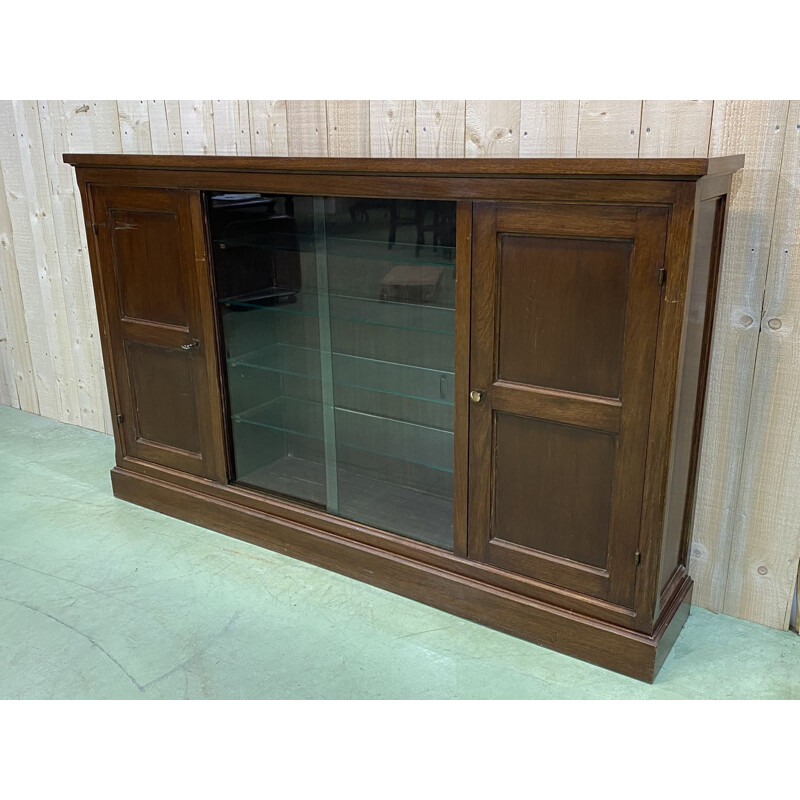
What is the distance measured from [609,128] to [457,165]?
56 cm

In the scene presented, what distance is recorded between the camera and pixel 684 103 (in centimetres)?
229

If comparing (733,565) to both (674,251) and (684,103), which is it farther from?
(684,103)

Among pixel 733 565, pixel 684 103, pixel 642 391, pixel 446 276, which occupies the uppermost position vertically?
pixel 684 103

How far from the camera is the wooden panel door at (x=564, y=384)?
2074mm

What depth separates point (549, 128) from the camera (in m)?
2.53

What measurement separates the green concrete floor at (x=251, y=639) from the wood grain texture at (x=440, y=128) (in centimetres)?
154

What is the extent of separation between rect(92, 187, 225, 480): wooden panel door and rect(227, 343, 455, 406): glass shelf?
206mm

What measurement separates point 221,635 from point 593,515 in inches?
47.9

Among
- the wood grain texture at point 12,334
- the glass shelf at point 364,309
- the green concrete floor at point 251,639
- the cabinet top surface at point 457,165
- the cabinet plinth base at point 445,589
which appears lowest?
the green concrete floor at point 251,639

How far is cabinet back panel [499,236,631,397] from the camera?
209cm

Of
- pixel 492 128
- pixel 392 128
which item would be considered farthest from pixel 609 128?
pixel 392 128

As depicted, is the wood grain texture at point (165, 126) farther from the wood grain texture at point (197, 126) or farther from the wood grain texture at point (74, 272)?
the wood grain texture at point (74, 272)

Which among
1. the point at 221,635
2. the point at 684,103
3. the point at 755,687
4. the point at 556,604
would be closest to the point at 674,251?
the point at 684,103

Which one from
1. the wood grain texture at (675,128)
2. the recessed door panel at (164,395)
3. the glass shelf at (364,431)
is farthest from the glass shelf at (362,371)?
the wood grain texture at (675,128)
